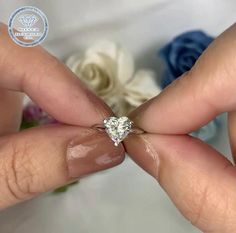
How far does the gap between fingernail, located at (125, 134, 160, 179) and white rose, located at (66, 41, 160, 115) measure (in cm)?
20

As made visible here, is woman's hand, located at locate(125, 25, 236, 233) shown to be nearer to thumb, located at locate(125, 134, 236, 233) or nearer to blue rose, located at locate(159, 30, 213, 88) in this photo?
thumb, located at locate(125, 134, 236, 233)

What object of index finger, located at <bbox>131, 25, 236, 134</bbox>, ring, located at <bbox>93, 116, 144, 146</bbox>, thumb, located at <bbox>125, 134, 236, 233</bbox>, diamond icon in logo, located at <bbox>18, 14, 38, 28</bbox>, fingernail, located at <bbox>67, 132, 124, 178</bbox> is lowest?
thumb, located at <bbox>125, 134, 236, 233</bbox>

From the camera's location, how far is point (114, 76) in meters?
0.65

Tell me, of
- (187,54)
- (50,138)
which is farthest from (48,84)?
(187,54)

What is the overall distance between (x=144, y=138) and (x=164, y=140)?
18 mm

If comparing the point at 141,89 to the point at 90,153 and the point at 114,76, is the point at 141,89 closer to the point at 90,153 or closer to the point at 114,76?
the point at 114,76

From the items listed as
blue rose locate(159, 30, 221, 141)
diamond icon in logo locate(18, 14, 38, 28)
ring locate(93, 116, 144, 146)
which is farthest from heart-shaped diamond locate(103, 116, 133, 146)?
Answer: blue rose locate(159, 30, 221, 141)

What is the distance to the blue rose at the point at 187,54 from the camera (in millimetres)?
621

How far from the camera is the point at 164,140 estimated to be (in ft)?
1.35

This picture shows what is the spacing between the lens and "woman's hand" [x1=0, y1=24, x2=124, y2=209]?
1.35ft

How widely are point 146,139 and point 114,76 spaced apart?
24cm

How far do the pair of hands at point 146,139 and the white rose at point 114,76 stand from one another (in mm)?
194

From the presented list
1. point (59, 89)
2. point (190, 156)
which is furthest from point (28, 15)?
point (190, 156)

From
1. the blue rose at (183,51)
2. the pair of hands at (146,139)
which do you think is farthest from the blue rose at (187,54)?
the pair of hands at (146,139)
